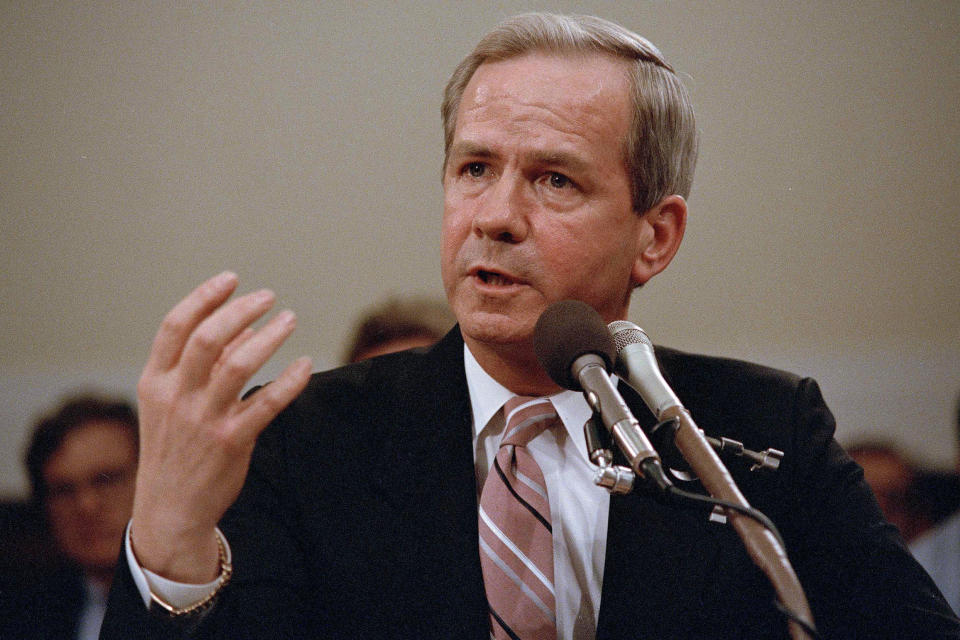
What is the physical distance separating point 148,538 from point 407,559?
0.50 m

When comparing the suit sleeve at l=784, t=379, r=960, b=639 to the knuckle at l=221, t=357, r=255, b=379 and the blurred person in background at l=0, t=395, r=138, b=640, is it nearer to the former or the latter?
the knuckle at l=221, t=357, r=255, b=379

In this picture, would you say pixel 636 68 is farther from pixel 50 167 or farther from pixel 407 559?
pixel 50 167

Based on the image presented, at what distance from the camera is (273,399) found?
94 centimetres

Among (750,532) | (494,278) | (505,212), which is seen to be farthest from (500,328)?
(750,532)

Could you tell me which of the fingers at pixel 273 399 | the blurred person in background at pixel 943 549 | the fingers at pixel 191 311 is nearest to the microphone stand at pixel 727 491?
the fingers at pixel 273 399

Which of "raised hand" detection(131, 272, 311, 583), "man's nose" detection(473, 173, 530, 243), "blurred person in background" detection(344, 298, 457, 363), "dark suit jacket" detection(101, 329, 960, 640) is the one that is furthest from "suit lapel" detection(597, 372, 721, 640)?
"blurred person in background" detection(344, 298, 457, 363)

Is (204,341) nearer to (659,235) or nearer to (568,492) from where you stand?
(568,492)

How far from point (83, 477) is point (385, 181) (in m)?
1.13

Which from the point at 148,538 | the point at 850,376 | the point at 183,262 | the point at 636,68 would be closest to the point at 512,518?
the point at 148,538

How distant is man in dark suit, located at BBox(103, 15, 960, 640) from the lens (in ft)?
4.46

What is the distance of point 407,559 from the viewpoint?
138 cm

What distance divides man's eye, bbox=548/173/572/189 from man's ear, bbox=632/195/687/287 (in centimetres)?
21

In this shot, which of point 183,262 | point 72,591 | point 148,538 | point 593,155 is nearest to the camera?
point 148,538

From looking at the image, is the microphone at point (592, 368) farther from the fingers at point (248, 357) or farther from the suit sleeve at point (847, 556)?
the suit sleeve at point (847, 556)
